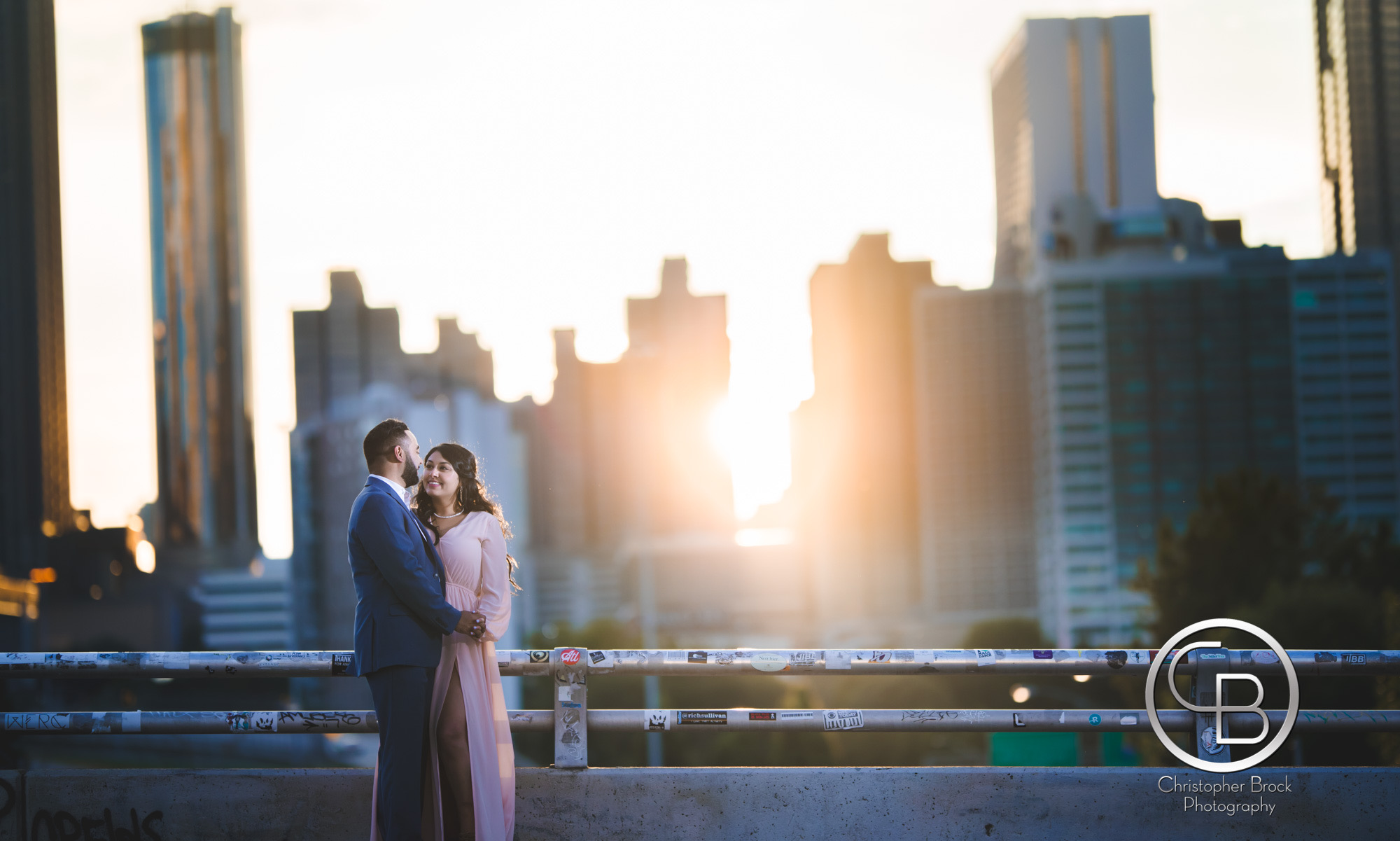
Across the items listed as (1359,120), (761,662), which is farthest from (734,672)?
(1359,120)

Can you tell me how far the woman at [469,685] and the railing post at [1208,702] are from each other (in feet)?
9.72

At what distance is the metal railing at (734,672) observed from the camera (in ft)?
16.2

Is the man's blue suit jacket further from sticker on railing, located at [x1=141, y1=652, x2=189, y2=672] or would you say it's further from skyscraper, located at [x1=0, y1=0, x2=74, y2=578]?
skyscraper, located at [x1=0, y1=0, x2=74, y2=578]

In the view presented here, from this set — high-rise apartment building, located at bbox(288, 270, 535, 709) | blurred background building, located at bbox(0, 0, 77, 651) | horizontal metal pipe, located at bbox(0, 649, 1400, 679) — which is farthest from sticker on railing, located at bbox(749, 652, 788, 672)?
blurred background building, located at bbox(0, 0, 77, 651)

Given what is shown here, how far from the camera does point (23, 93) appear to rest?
135m

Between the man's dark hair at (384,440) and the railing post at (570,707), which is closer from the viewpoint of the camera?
the man's dark hair at (384,440)

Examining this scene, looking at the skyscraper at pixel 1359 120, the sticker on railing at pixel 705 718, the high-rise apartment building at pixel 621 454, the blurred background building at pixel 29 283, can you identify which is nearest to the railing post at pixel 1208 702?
the sticker on railing at pixel 705 718

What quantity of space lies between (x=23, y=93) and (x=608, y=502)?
100017 millimetres

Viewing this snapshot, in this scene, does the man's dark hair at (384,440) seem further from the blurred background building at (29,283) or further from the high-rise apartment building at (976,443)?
the high-rise apartment building at (976,443)

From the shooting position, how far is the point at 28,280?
139250 millimetres

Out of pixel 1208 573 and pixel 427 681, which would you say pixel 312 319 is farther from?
pixel 427 681

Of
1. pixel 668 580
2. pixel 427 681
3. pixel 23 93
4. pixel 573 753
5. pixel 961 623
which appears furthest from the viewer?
pixel 668 580

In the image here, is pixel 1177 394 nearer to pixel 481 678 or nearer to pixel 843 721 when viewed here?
pixel 843 721

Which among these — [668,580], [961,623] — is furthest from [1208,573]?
[668,580]
